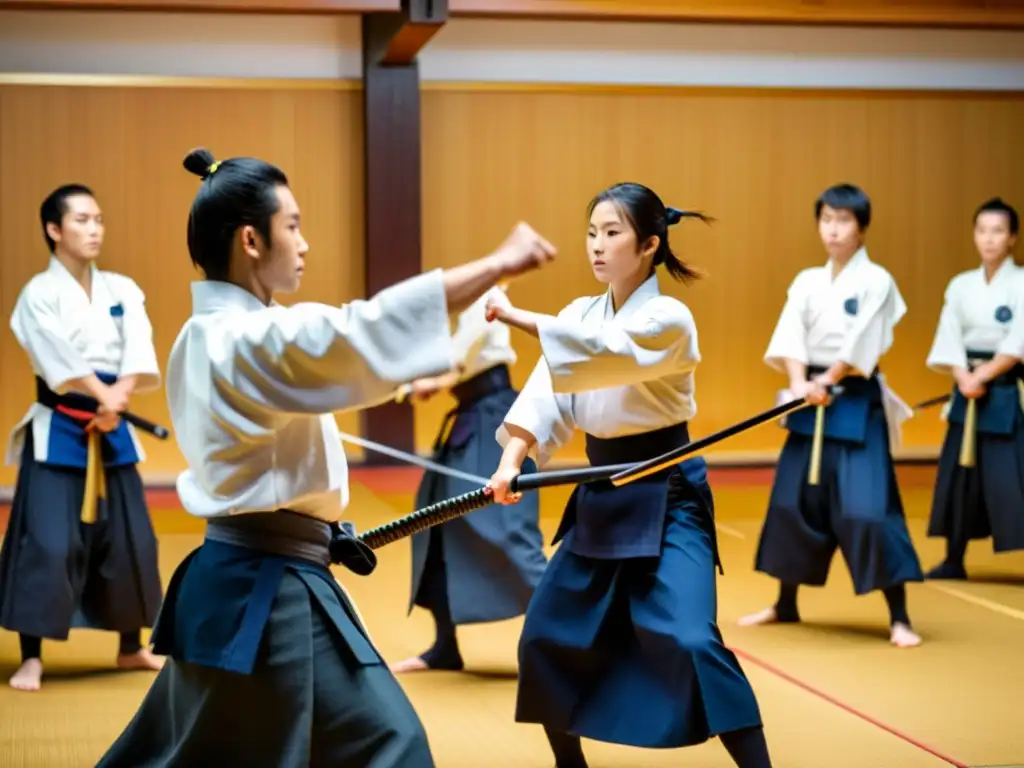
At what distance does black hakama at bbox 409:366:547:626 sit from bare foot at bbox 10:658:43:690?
1123 mm

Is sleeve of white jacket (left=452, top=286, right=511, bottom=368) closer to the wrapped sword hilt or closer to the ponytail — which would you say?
the ponytail

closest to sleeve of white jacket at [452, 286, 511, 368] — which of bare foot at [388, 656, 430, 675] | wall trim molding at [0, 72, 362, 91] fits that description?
bare foot at [388, 656, 430, 675]

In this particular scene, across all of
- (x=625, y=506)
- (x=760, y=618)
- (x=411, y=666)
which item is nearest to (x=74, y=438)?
(x=411, y=666)

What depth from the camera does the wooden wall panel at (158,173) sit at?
27.1 ft

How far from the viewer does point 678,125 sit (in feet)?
29.5

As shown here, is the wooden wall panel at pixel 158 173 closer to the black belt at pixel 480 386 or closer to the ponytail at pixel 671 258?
the black belt at pixel 480 386

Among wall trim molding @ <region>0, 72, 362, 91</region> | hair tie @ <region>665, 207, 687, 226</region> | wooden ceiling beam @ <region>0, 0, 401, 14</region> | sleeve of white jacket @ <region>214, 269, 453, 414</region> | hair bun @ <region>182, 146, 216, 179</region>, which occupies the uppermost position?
wooden ceiling beam @ <region>0, 0, 401, 14</region>

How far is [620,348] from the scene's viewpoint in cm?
277

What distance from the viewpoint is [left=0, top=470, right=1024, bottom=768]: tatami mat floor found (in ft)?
12.1

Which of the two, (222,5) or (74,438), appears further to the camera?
(222,5)

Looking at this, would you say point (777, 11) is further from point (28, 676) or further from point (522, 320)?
point (522, 320)

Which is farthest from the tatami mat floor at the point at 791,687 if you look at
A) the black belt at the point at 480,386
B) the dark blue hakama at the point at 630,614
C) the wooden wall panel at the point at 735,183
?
the wooden wall panel at the point at 735,183

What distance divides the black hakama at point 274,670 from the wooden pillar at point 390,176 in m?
6.22

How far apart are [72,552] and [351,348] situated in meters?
2.79
